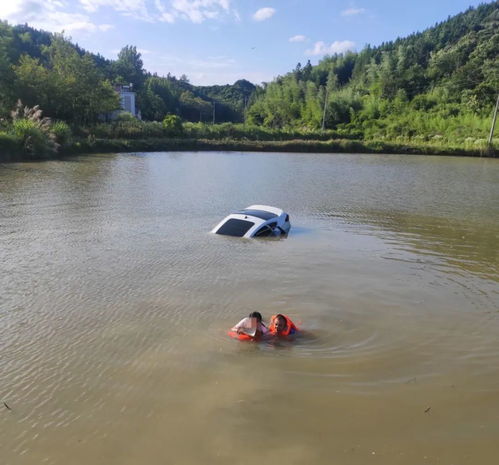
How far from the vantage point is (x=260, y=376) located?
563 centimetres

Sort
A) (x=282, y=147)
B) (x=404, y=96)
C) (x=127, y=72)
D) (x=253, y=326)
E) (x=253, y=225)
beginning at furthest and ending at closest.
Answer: (x=127, y=72) → (x=404, y=96) → (x=282, y=147) → (x=253, y=225) → (x=253, y=326)

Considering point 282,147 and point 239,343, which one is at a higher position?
point 282,147

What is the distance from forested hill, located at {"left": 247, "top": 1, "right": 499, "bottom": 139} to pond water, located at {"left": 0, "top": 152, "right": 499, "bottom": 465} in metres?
48.8

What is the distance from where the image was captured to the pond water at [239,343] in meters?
4.48

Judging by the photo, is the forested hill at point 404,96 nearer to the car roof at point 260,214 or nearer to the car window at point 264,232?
the car roof at point 260,214

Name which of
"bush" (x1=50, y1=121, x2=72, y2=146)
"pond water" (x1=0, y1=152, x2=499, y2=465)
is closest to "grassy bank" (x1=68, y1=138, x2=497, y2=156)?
"bush" (x1=50, y1=121, x2=72, y2=146)

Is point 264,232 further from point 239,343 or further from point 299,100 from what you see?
point 299,100

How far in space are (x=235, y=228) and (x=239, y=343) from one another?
6.12 meters

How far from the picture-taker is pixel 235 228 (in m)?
12.3

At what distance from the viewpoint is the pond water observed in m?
4.48

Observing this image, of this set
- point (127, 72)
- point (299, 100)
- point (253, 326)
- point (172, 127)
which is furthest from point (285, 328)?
point (127, 72)

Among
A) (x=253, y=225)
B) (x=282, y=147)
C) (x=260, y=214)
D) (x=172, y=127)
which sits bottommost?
(x=253, y=225)

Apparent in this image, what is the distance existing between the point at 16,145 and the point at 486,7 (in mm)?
127092

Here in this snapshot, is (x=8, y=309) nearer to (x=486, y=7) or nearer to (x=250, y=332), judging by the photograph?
(x=250, y=332)
